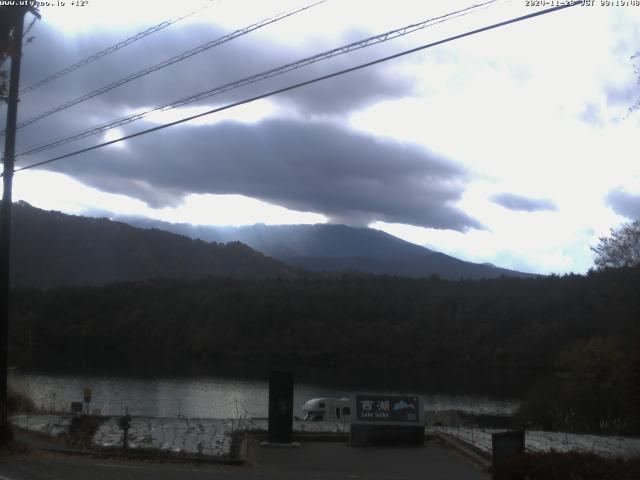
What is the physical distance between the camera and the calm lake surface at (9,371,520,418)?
45.1 metres

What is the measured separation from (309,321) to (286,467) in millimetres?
93444

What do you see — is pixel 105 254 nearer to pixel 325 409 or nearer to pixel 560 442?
pixel 325 409

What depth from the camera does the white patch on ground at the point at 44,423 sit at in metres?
17.1

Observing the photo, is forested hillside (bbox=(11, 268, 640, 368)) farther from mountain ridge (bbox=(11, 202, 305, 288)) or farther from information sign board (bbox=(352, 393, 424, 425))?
information sign board (bbox=(352, 393, 424, 425))

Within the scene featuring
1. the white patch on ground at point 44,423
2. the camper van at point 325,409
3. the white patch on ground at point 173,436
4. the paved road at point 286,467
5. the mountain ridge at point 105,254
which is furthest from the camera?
the mountain ridge at point 105,254

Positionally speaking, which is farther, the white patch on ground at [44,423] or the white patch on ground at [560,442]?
the white patch on ground at [44,423]

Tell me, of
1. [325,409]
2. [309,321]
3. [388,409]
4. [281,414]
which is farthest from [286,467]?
[309,321]

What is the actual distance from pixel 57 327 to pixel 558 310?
67636mm

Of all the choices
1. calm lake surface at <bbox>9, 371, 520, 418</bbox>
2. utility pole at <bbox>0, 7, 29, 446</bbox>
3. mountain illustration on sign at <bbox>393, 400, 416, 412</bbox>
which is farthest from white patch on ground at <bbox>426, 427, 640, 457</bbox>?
calm lake surface at <bbox>9, 371, 520, 418</bbox>

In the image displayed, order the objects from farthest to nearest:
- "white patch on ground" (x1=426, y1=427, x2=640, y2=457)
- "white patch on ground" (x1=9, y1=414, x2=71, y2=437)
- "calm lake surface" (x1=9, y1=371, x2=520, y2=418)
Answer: "calm lake surface" (x1=9, y1=371, x2=520, y2=418) < "white patch on ground" (x1=9, y1=414, x2=71, y2=437) < "white patch on ground" (x1=426, y1=427, x2=640, y2=457)

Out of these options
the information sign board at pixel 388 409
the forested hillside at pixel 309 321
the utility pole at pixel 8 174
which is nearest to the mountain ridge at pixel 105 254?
the forested hillside at pixel 309 321

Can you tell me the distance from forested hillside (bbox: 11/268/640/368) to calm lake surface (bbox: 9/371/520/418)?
19.4m

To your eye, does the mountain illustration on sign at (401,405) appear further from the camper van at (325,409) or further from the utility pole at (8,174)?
the camper van at (325,409)

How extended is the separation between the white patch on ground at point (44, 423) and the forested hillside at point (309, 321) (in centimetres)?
7132
